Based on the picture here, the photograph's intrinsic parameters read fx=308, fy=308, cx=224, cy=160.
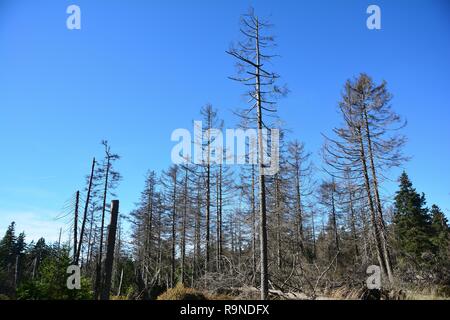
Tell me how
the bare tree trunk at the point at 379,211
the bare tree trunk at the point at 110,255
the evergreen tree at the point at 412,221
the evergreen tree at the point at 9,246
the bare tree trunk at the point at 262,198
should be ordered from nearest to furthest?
the bare tree trunk at the point at 110,255
the bare tree trunk at the point at 262,198
the bare tree trunk at the point at 379,211
the evergreen tree at the point at 412,221
the evergreen tree at the point at 9,246

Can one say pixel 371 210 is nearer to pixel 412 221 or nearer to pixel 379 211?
pixel 379 211

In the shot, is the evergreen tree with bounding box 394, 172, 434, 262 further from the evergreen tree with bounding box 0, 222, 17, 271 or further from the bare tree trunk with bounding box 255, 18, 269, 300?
the evergreen tree with bounding box 0, 222, 17, 271

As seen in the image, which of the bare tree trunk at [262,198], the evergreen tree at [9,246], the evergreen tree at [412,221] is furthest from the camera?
the evergreen tree at [9,246]

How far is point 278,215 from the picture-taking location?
944 inches

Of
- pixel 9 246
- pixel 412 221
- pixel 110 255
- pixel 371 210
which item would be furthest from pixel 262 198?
pixel 9 246

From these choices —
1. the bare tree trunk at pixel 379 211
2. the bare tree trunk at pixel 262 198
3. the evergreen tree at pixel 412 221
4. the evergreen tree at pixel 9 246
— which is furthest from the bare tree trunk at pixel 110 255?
the evergreen tree at pixel 9 246

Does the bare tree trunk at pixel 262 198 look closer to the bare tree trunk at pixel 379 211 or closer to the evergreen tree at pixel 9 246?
the bare tree trunk at pixel 379 211

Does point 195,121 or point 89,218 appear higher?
point 195,121

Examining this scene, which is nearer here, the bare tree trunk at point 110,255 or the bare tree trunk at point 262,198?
the bare tree trunk at point 110,255

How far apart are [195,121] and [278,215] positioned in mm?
9946

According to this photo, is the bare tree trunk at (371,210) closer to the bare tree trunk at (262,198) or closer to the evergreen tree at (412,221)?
the bare tree trunk at (262,198)

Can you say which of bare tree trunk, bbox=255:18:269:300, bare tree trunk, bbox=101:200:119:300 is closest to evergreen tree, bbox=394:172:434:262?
bare tree trunk, bbox=255:18:269:300
